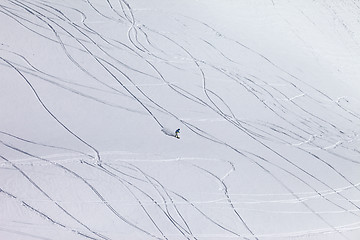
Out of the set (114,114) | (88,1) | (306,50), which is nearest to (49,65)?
(114,114)

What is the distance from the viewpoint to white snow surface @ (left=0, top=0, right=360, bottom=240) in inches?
225

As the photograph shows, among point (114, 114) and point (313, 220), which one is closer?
point (313, 220)

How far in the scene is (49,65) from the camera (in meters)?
7.54

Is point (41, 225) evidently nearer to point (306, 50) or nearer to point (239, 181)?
point (239, 181)

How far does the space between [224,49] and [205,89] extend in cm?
129

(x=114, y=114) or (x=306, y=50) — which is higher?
(x=306, y=50)

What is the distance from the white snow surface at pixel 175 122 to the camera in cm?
571

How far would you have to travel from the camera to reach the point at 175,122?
7.20 m

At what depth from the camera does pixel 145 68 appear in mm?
8023

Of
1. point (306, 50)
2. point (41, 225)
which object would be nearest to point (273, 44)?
point (306, 50)

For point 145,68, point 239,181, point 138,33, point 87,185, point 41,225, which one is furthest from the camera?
point 138,33

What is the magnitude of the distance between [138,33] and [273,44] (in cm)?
265

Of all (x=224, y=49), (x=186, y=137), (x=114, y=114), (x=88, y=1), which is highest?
(x=88, y=1)

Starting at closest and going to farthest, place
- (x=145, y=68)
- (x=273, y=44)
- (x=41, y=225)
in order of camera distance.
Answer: (x=41, y=225) < (x=145, y=68) < (x=273, y=44)
